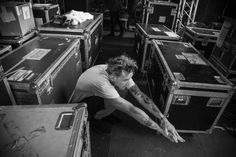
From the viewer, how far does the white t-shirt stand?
150 centimetres

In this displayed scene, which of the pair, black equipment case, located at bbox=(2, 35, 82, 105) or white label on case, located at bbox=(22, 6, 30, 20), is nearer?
black equipment case, located at bbox=(2, 35, 82, 105)

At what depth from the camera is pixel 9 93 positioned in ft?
4.02

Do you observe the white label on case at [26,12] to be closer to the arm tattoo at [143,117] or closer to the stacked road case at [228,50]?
the arm tattoo at [143,117]

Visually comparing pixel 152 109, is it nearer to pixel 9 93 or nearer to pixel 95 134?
pixel 95 134

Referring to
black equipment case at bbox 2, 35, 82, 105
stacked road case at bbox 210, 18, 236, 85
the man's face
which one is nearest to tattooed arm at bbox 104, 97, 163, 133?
the man's face

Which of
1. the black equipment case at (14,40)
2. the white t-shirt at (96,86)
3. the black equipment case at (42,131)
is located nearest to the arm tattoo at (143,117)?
the white t-shirt at (96,86)

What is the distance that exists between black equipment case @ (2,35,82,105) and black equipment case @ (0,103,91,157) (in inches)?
10.8

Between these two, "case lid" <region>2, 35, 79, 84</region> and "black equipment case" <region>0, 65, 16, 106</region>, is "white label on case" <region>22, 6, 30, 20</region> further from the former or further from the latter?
"black equipment case" <region>0, 65, 16, 106</region>

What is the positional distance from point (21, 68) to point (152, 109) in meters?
1.34

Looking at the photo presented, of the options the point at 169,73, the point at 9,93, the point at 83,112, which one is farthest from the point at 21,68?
the point at 169,73

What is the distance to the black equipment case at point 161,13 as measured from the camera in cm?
347

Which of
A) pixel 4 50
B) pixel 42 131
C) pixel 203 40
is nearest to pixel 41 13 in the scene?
pixel 4 50

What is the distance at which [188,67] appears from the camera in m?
1.81

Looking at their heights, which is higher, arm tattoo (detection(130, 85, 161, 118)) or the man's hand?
arm tattoo (detection(130, 85, 161, 118))
